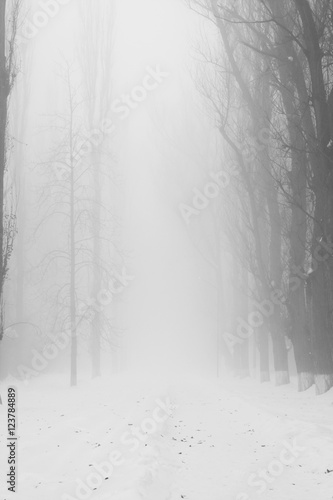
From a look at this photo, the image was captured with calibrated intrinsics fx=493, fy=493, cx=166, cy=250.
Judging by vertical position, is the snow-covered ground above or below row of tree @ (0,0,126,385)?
below

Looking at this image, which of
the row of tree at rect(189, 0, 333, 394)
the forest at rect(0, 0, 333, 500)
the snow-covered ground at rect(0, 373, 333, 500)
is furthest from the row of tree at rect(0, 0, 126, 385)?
the row of tree at rect(189, 0, 333, 394)

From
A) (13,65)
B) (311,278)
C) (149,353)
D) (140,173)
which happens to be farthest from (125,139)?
(149,353)

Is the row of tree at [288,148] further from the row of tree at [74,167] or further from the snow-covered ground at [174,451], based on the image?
the row of tree at [74,167]

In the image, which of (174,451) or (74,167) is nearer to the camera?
(174,451)

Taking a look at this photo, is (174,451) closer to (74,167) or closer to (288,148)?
(288,148)

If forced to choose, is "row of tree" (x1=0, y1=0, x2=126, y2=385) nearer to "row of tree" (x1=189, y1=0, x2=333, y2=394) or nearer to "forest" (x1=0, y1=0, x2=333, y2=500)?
"forest" (x1=0, y1=0, x2=333, y2=500)

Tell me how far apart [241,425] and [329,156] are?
5807mm

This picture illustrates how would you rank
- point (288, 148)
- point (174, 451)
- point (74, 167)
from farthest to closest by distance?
point (74, 167)
point (288, 148)
point (174, 451)

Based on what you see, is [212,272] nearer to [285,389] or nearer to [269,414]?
[285,389]

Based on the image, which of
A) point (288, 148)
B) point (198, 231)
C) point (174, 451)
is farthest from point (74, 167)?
point (174, 451)

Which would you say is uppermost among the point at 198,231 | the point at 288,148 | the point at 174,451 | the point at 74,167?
A: the point at 74,167

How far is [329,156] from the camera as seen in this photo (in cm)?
1052

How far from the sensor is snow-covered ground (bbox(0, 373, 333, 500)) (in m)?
5.00

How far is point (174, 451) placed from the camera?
22.3 feet
